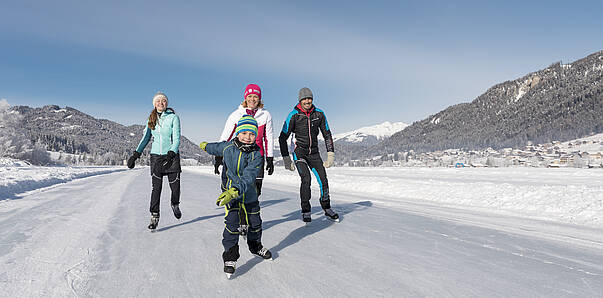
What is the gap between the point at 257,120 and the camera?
4473 millimetres

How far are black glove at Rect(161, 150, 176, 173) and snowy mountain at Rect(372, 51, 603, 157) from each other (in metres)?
141

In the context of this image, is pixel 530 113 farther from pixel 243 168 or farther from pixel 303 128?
pixel 243 168

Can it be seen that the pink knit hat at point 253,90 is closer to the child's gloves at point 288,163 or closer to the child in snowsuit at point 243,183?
the child in snowsuit at point 243,183

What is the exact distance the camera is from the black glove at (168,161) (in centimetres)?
475

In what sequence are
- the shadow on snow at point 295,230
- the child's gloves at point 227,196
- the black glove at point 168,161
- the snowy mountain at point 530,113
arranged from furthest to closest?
the snowy mountain at point 530,113 → the black glove at point 168,161 → the shadow on snow at point 295,230 → the child's gloves at point 227,196

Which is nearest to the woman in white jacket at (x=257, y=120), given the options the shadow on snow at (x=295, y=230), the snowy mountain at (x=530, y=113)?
the shadow on snow at (x=295, y=230)

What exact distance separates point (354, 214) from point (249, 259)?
336 centimetres

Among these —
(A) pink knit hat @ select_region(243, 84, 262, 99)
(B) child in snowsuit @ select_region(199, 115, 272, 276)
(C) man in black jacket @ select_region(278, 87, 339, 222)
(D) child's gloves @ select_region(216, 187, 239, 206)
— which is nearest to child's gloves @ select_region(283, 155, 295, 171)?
(C) man in black jacket @ select_region(278, 87, 339, 222)

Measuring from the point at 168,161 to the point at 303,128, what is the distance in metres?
2.29

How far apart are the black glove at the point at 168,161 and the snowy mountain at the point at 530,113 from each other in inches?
→ 5555

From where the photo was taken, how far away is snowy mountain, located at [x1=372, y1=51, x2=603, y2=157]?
4948 inches

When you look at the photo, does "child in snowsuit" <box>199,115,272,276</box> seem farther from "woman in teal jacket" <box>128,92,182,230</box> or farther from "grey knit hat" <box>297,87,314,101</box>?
"grey knit hat" <box>297,87,314,101</box>

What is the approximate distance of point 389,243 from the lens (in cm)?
384

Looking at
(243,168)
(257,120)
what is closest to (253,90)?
(257,120)
